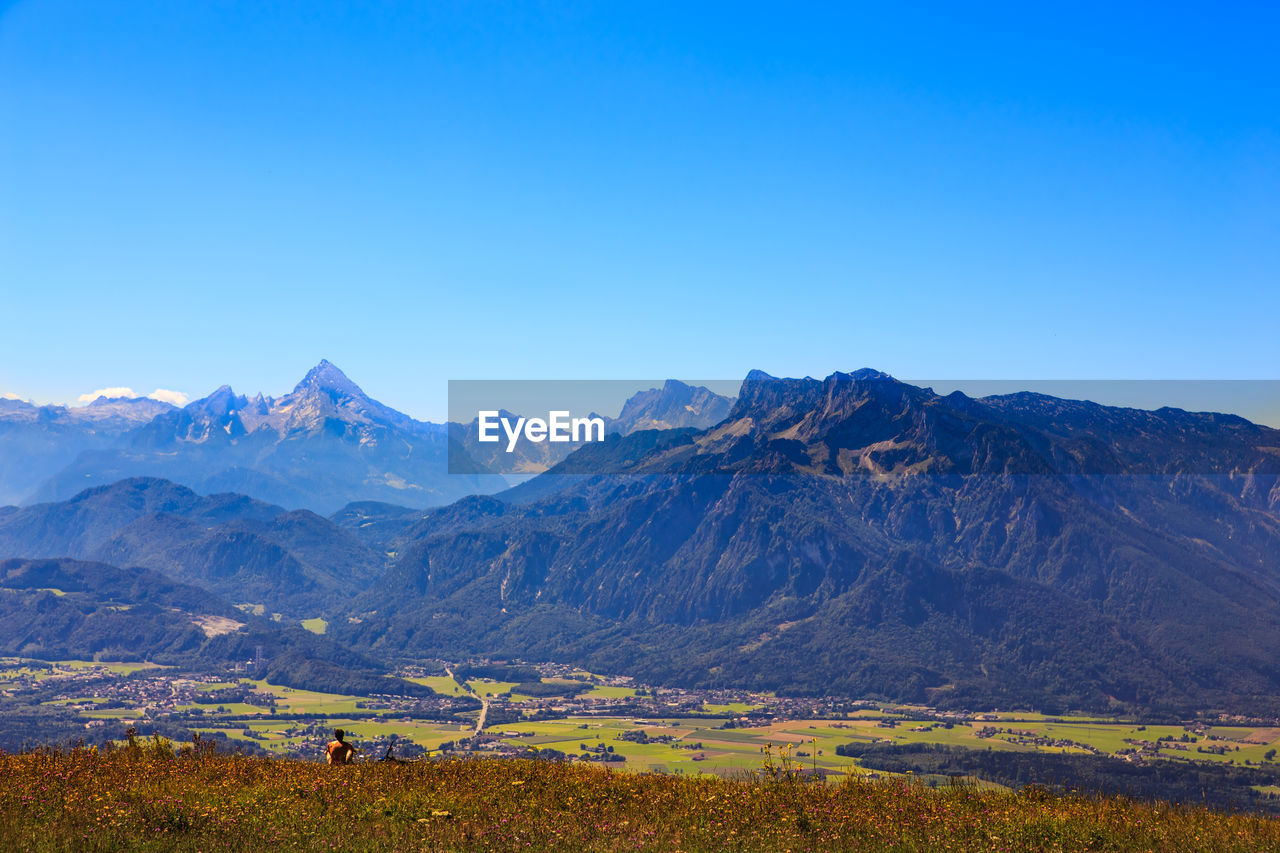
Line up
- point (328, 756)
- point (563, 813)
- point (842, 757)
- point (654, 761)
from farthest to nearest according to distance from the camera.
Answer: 1. point (842, 757)
2. point (654, 761)
3. point (328, 756)
4. point (563, 813)

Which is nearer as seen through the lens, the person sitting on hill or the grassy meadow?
the grassy meadow

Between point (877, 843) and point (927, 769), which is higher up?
point (877, 843)

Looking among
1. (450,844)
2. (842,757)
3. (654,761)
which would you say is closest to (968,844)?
(450,844)

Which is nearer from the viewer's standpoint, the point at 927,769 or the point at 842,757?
the point at 927,769

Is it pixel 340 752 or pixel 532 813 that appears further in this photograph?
pixel 340 752

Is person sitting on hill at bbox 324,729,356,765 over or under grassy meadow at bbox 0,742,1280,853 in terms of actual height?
under

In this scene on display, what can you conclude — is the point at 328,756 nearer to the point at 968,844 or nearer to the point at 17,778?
the point at 17,778

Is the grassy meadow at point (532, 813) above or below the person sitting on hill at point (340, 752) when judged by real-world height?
above

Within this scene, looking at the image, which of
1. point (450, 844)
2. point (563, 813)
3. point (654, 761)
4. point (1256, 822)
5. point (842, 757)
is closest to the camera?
point (450, 844)

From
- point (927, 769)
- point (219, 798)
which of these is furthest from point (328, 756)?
point (927, 769)

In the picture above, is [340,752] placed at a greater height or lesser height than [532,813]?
lesser

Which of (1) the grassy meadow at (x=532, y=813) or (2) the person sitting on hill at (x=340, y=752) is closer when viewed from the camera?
(1) the grassy meadow at (x=532, y=813)
